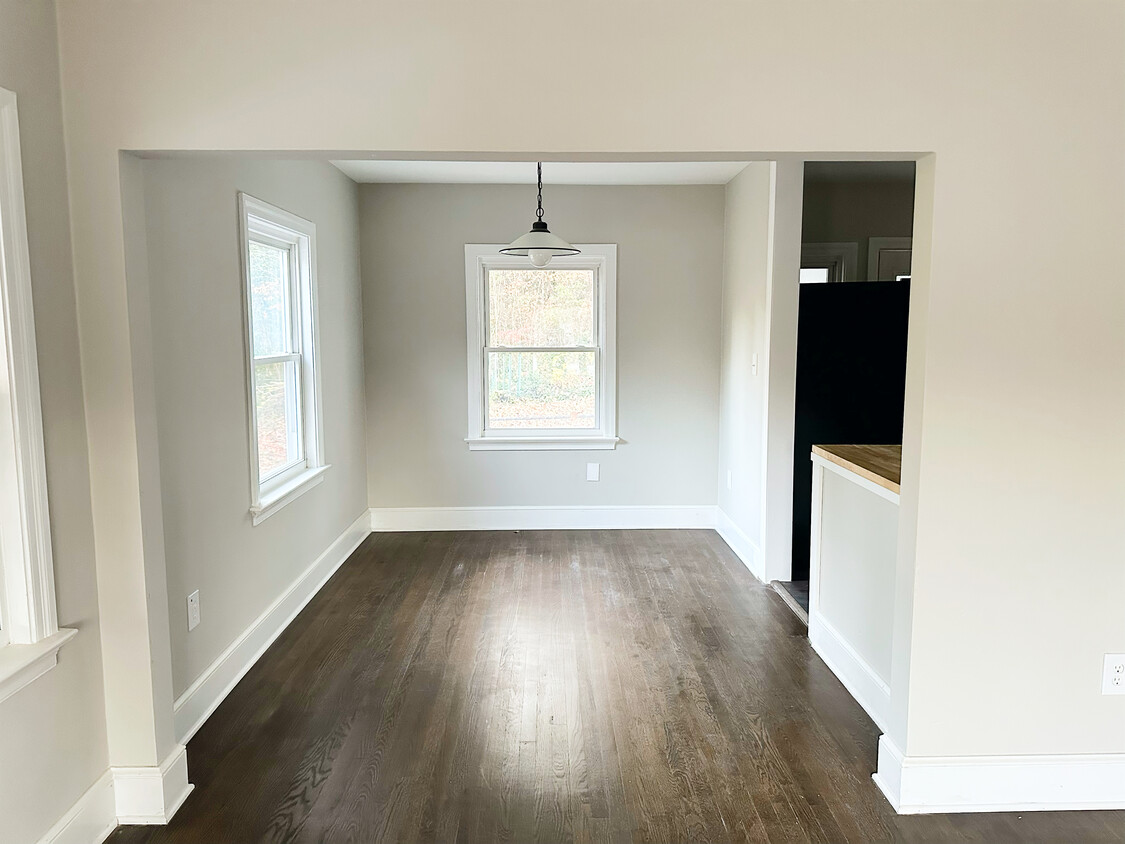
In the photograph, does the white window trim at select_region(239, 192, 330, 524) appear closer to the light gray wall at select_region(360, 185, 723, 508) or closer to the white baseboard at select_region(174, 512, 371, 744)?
the white baseboard at select_region(174, 512, 371, 744)

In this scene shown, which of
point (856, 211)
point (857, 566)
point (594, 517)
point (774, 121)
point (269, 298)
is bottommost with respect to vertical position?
point (594, 517)

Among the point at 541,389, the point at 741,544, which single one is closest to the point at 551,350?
the point at 541,389

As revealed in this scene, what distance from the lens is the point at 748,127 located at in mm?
2031

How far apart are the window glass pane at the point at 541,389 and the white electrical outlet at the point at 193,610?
9.44 ft

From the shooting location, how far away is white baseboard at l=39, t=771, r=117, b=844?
1.97 meters

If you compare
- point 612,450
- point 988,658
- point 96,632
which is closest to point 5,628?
point 96,632

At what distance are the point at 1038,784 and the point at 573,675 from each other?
5.39ft

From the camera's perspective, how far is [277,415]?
383 centimetres

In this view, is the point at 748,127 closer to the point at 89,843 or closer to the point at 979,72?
the point at 979,72

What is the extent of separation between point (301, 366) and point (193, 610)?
1.61 meters

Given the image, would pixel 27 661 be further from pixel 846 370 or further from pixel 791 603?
pixel 846 370

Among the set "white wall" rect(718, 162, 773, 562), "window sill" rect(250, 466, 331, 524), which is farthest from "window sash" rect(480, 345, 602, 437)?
"window sill" rect(250, 466, 331, 524)

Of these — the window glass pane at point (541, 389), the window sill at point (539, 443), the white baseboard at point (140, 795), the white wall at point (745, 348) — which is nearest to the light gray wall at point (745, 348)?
the white wall at point (745, 348)

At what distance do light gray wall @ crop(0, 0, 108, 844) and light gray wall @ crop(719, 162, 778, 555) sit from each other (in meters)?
3.28
